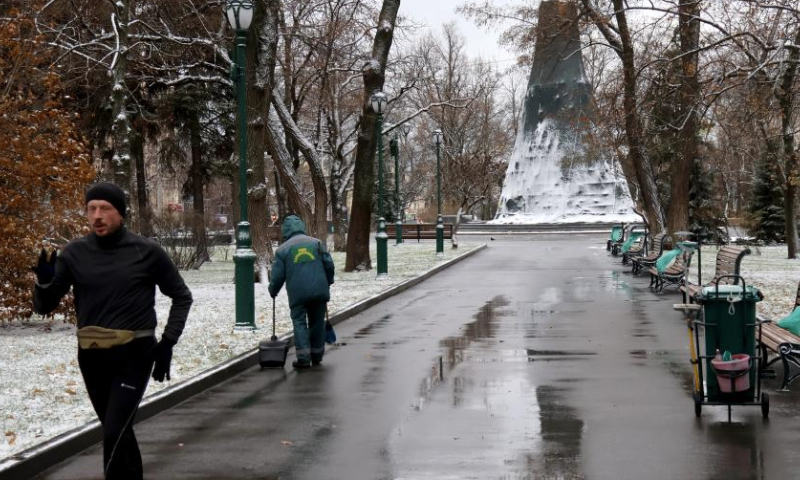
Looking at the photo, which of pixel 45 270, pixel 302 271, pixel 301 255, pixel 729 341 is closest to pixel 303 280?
pixel 302 271

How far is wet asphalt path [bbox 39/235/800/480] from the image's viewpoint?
279 inches

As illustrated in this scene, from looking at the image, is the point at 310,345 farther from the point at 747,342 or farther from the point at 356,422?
the point at 747,342

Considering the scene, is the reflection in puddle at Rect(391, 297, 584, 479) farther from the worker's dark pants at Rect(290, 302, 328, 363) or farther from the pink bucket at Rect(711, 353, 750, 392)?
the worker's dark pants at Rect(290, 302, 328, 363)

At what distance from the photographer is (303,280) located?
1180 centimetres

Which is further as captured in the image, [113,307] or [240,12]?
[240,12]

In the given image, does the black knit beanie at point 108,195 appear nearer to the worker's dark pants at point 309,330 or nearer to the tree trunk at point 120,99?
the worker's dark pants at point 309,330

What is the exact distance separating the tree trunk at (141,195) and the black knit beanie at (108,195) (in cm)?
2559

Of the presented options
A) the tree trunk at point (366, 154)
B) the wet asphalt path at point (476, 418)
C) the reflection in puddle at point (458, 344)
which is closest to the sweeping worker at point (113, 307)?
the wet asphalt path at point (476, 418)

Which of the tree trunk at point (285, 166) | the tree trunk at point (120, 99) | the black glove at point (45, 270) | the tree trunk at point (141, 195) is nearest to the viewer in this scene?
the black glove at point (45, 270)

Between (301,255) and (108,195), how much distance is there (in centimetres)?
612

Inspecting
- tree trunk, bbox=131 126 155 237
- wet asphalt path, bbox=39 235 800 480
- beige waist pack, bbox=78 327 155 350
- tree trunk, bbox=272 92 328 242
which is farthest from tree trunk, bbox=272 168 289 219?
beige waist pack, bbox=78 327 155 350

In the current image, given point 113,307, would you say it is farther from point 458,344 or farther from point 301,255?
point 458,344

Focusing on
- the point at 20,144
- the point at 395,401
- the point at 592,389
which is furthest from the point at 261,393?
the point at 20,144

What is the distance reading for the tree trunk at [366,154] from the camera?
95.0 ft
